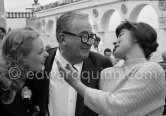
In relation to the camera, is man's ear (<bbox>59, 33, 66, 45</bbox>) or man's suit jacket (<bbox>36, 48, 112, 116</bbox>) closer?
man's suit jacket (<bbox>36, 48, 112, 116</bbox>)

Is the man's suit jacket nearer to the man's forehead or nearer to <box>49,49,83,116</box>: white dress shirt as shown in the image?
<box>49,49,83,116</box>: white dress shirt

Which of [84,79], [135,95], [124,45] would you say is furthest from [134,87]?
[84,79]

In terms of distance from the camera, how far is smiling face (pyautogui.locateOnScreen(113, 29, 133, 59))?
1881 millimetres

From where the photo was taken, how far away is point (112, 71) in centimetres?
204

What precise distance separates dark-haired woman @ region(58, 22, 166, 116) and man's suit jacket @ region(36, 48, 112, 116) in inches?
14.3

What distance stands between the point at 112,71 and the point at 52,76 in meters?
0.45

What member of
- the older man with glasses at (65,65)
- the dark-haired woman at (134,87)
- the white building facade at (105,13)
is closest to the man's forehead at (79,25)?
the older man with glasses at (65,65)

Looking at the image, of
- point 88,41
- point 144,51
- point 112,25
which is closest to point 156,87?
point 144,51

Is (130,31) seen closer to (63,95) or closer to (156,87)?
(156,87)

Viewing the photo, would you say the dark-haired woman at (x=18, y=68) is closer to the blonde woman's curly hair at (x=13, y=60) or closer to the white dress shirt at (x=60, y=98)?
the blonde woman's curly hair at (x=13, y=60)

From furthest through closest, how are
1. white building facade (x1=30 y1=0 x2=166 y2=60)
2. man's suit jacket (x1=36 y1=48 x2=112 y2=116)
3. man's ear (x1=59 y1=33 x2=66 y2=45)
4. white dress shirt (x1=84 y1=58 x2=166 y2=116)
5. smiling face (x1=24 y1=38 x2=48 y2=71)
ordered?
white building facade (x1=30 y1=0 x2=166 y2=60)
man's ear (x1=59 y1=33 x2=66 y2=45)
man's suit jacket (x1=36 y1=48 x2=112 y2=116)
smiling face (x1=24 y1=38 x2=48 y2=71)
white dress shirt (x1=84 y1=58 x2=166 y2=116)

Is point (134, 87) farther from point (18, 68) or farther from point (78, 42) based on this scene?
point (18, 68)

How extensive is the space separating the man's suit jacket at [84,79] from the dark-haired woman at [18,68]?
3.8 inches

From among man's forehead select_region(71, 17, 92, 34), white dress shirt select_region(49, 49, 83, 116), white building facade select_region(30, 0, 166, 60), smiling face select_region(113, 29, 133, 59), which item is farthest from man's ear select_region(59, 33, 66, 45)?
white building facade select_region(30, 0, 166, 60)
